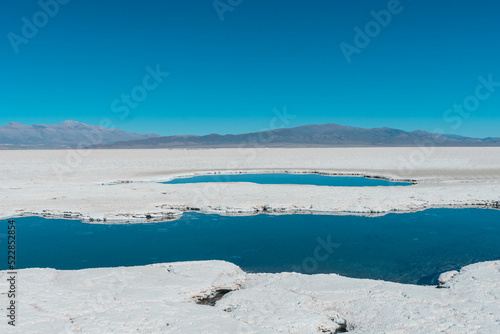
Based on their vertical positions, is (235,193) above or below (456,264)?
above

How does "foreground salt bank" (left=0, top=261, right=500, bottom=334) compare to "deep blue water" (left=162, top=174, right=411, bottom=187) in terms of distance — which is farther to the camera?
"deep blue water" (left=162, top=174, right=411, bottom=187)

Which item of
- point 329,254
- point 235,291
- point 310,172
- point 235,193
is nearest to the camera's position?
point 235,291

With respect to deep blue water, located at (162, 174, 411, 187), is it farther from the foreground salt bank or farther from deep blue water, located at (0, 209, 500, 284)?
the foreground salt bank

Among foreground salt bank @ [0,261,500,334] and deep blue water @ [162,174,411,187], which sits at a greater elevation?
deep blue water @ [162,174,411,187]

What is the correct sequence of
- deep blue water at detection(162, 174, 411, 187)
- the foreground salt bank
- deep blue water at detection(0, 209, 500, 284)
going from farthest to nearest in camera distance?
deep blue water at detection(162, 174, 411, 187) < deep blue water at detection(0, 209, 500, 284) < the foreground salt bank

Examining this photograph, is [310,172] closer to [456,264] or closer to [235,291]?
[456,264]

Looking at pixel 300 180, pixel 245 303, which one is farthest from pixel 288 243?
pixel 300 180

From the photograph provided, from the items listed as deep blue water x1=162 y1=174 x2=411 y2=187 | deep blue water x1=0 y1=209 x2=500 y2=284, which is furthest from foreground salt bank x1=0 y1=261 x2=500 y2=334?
deep blue water x1=162 y1=174 x2=411 y2=187

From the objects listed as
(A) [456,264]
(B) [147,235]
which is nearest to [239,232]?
(B) [147,235]
